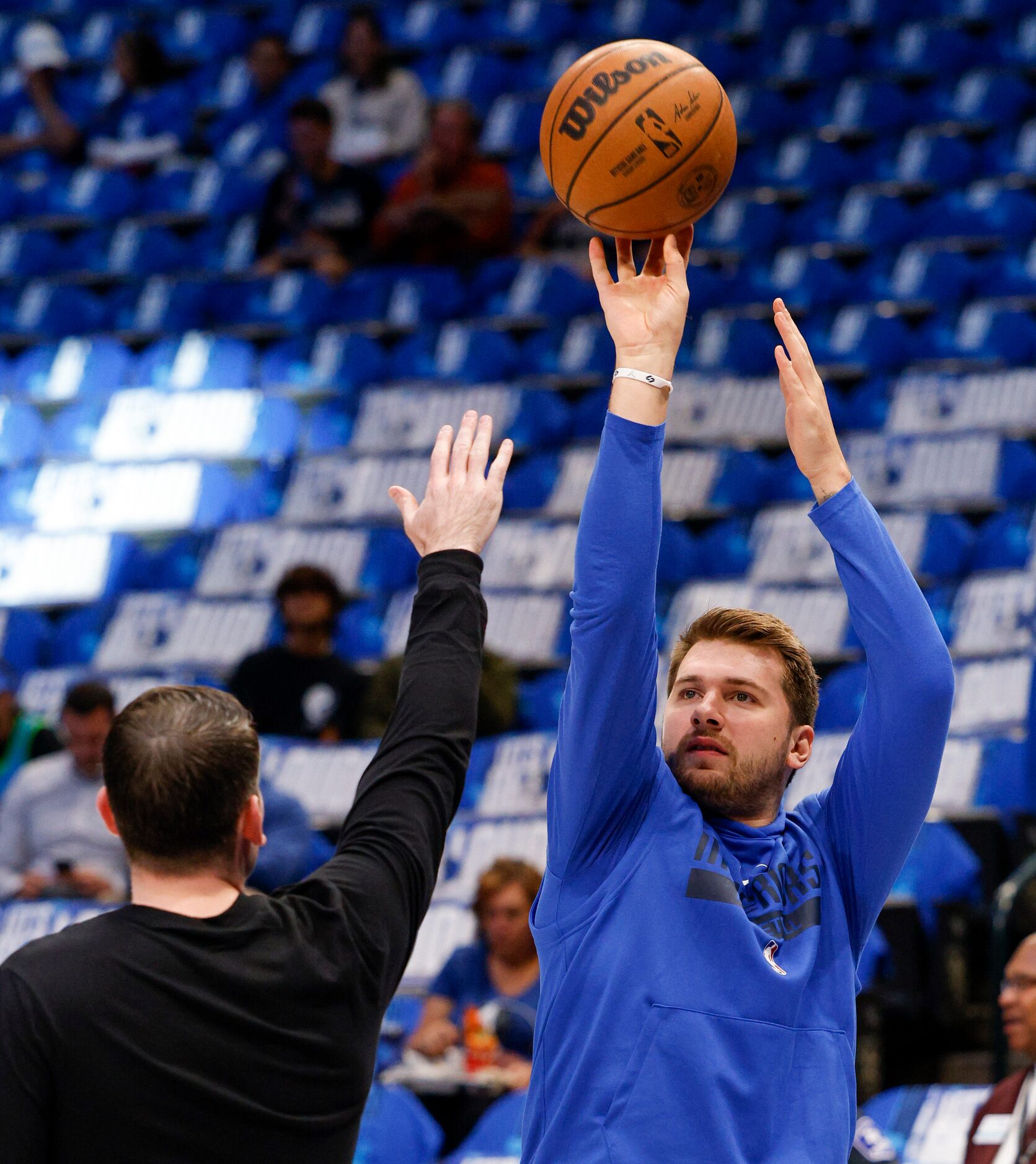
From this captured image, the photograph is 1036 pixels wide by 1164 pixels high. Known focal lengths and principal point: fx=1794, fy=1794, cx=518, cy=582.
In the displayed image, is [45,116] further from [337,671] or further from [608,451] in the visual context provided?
[608,451]

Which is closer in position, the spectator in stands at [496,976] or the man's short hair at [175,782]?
the man's short hair at [175,782]

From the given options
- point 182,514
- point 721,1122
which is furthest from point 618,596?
point 182,514

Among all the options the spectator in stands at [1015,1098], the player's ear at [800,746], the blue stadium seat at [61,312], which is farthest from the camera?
the blue stadium seat at [61,312]

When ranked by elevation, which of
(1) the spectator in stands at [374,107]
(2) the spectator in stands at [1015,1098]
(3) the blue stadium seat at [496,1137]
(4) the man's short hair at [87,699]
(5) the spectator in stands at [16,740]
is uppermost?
(1) the spectator in stands at [374,107]

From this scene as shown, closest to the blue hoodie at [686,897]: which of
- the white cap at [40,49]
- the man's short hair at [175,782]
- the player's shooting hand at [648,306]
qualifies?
the player's shooting hand at [648,306]

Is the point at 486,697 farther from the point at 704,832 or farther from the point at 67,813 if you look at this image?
the point at 704,832

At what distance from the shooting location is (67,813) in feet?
20.3

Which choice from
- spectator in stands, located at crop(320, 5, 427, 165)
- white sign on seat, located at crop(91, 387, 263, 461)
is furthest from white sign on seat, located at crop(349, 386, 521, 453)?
spectator in stands, located at crop(320, 5, 427, 165)

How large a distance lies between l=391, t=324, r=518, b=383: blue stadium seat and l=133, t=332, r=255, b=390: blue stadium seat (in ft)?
2.66

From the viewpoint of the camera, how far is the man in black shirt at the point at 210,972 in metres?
1.72

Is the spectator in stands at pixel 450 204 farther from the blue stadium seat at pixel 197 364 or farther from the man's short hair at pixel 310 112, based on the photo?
the blue stadium seat at pixel 197 364

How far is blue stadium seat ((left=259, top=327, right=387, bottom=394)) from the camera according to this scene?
953 cm

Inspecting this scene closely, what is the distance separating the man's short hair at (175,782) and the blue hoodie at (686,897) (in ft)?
1.60

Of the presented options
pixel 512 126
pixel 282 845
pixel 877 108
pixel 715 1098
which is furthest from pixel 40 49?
pixel 715 1098
